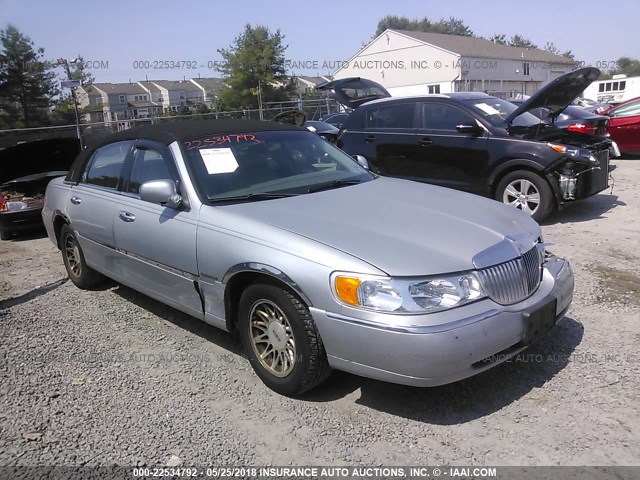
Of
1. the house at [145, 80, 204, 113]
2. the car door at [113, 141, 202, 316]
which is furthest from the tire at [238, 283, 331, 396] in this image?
the house at [145, 80, 204, 113]

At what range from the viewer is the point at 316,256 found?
2.98 m

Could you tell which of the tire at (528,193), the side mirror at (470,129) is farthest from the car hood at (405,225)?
the side mirror at (470,129)

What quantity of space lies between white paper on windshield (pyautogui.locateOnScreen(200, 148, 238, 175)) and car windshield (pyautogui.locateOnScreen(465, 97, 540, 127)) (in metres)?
4.69

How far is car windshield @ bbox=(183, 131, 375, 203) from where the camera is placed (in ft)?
12.7

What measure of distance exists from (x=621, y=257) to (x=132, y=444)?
16.5 feet

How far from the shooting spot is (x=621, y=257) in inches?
221

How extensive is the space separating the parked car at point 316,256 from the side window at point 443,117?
3.51 metres

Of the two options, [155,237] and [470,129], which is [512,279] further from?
[470,129]

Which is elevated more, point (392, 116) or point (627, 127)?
point (392, 116)

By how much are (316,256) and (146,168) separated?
208cm

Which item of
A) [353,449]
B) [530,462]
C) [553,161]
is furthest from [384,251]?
[553,161]

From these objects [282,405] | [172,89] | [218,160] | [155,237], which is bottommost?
[282,405]

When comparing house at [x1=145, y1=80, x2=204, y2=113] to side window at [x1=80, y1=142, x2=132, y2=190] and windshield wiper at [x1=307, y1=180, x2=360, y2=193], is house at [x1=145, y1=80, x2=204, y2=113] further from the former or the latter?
windshield wiper at [x1=307, y1=180, x2=360, y2=193]

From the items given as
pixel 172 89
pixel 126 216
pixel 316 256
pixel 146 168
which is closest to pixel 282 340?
pixel 316 256
